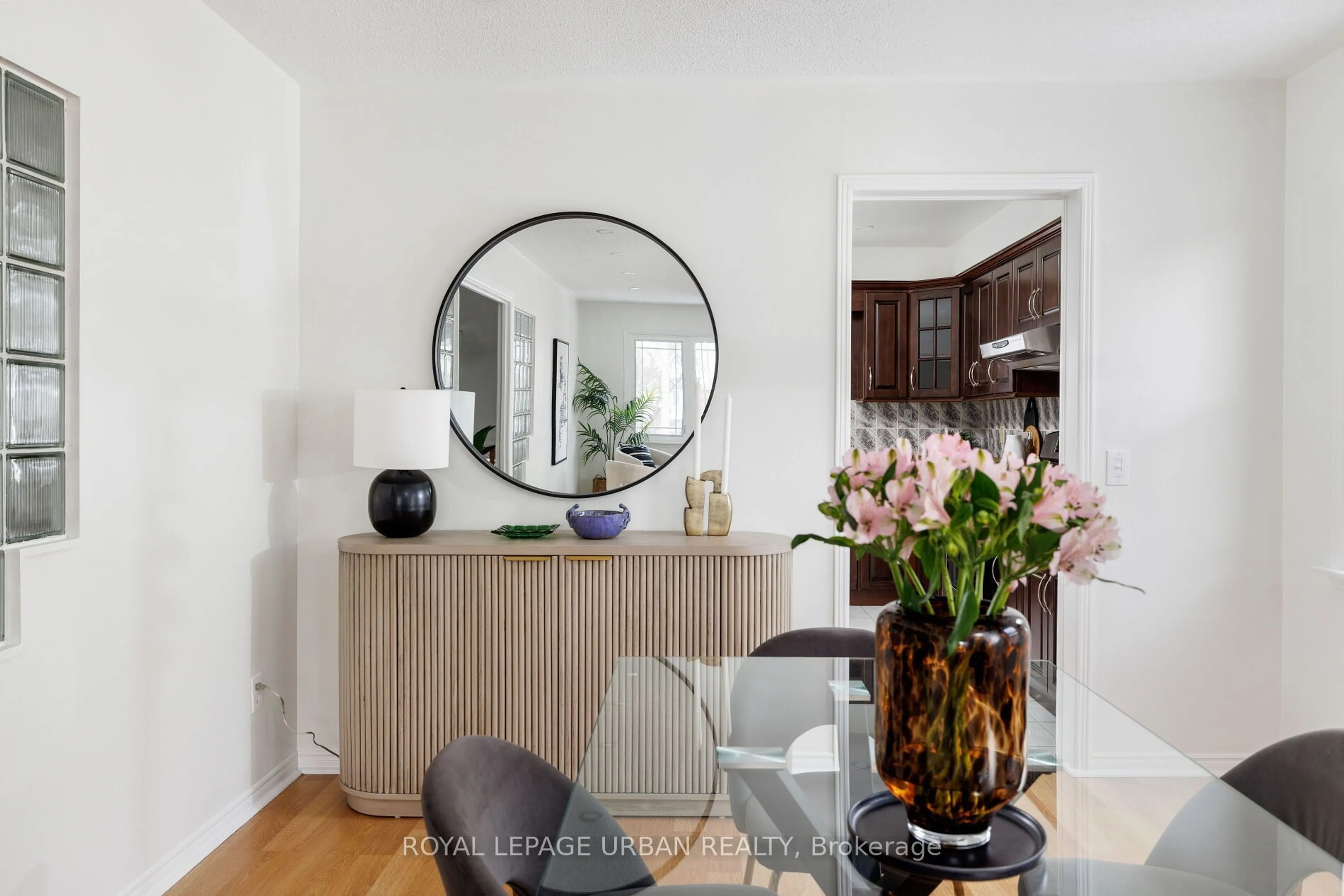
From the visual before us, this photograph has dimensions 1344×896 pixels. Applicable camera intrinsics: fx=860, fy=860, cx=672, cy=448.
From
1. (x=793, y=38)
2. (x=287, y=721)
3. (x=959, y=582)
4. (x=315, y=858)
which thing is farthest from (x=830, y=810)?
(x=287, y=721)

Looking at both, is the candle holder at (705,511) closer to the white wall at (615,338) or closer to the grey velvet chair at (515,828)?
the white wall at (615,338)

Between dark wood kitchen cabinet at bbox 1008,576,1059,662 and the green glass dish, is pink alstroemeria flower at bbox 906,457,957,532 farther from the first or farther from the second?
dark wood kitchen cabinet at bbox 1008,576,1059,662

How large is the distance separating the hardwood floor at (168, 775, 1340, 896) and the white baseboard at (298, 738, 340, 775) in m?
0.03

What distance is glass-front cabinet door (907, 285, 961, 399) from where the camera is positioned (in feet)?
18.7

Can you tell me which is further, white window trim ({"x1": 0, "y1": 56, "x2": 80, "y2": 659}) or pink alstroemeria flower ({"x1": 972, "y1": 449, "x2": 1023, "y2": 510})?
white window trim ({"x1": 0, "y1": 56, "x2": 80, "y2": 659})

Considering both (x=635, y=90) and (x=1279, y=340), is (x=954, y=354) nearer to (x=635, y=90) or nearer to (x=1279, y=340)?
(x=1279, y=340)

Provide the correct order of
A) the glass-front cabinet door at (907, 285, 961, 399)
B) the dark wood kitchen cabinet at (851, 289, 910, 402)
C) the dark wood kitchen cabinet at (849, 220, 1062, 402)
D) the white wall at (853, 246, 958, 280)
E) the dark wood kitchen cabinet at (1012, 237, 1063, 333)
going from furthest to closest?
the white wall at (853, 246, 958, 280), the dark wood kitchen cabinet at (851, 289, 910, 402), the glass-front cabinet door at (907, 285, 961, 399), the dark wood kitchen cabinet at (849, 220, 1062, 402), the dark wood kitchen cabinet at (1012, 237, 1063, 333)

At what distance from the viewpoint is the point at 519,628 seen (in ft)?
9.18

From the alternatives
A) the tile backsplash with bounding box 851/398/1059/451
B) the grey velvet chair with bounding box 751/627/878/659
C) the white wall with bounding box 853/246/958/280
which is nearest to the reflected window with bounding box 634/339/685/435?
the grey velvet chair with bounding box 751/627/878/659

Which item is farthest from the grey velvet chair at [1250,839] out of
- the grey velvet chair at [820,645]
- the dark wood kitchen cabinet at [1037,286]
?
the dark wood kitchen cabinet at [1037,286]

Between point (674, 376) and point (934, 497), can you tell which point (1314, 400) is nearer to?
point (674, 376)

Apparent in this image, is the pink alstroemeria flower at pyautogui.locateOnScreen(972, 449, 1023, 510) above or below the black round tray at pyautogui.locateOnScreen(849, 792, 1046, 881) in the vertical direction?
above

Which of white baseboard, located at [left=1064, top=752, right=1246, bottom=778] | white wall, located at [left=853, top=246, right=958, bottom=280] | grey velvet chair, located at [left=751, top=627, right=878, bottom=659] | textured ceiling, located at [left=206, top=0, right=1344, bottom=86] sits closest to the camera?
white baseboard, located at [left=1064, top=752, right=1246, bottom=778]

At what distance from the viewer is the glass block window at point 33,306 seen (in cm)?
181
